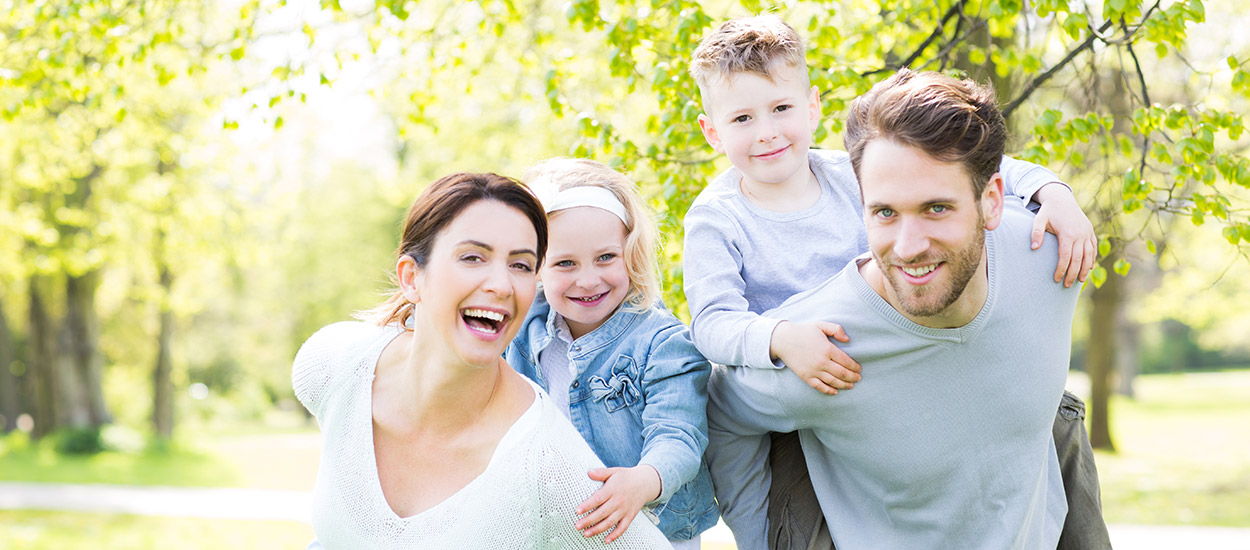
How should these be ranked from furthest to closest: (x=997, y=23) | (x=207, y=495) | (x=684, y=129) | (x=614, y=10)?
(x=207, y=495) → (x=614, y=10) → (x=997, y=23) → (x=684, y=129)

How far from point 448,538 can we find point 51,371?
23782 millimetres

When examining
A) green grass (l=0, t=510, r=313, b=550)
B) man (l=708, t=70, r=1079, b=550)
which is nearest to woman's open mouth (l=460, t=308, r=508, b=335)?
man (l=708, t=70, r=1079, b=550)

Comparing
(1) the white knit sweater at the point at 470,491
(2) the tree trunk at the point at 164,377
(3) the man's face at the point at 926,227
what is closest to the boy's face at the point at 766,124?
(3) the man's face at the point at 926,227

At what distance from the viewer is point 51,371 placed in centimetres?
2317

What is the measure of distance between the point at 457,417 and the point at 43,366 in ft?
78.6

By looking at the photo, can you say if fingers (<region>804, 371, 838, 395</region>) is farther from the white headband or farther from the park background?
the park background

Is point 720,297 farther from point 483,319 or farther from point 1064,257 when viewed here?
point 1064,257

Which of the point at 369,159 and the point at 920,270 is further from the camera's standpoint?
the point at 369,159

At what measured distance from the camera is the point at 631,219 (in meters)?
3.31

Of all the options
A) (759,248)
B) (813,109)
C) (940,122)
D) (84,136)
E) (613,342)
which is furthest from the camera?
(84,136)

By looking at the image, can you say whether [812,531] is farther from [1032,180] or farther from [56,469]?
[56,469]

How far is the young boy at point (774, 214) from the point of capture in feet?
9.66

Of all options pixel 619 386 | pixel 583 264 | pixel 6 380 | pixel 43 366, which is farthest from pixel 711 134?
pixel 6 380

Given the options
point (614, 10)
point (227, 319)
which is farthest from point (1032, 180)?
point (227, 319)
